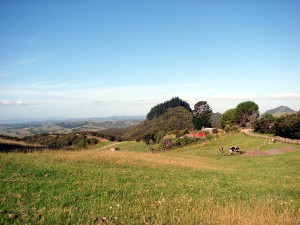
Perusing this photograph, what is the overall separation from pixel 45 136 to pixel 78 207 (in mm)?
121202

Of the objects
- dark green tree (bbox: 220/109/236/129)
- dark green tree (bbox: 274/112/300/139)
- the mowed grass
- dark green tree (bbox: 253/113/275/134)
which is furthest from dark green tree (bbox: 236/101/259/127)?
the mowed grass

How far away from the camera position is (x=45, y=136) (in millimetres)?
121188

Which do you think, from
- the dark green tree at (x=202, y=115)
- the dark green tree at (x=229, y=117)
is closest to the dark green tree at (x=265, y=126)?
the dark green tree at (x=202, y=115)

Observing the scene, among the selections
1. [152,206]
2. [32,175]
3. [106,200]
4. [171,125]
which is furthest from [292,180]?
[171,125]

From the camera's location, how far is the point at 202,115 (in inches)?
4505

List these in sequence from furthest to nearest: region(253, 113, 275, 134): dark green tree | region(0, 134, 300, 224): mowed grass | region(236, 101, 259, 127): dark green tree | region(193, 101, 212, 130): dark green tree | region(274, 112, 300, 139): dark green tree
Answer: region(236, 101, 259, 127): dark green tree → region(193, 101, 212, 130): dark green tree → region(253, 113, 275, 134): dark green tree → region(274, 112, 300, 139): dark green tree → region(0, 134, 300, 224): mowed grass

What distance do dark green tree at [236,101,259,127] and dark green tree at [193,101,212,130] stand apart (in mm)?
14968

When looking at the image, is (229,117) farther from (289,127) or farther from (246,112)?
(289,127)

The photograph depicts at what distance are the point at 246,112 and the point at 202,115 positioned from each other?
2217 cm

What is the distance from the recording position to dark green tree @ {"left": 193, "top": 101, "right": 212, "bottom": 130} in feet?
370

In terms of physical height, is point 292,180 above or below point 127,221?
below

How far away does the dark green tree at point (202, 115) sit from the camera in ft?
370

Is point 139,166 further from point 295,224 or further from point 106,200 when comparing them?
point 295,224

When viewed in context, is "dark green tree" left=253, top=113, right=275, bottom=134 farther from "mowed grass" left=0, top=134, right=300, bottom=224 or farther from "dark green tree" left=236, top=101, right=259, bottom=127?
"mowed grass" left=0, top=134, right=300, bottom=224
